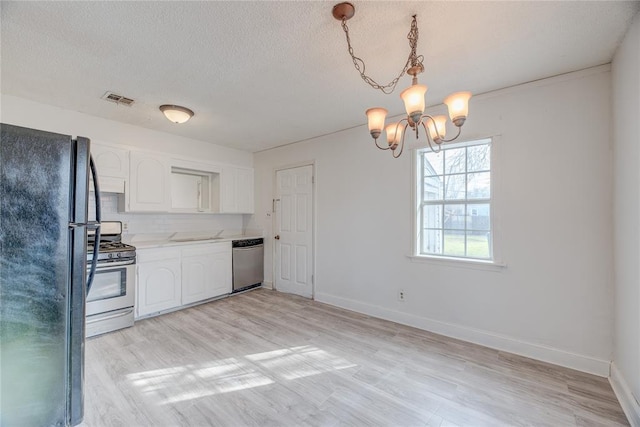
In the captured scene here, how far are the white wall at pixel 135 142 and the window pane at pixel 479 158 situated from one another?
3.63 meters

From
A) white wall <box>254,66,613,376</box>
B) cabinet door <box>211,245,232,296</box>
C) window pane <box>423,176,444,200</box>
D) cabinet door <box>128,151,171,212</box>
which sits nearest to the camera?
white wall <box>254,66,613,376</box>

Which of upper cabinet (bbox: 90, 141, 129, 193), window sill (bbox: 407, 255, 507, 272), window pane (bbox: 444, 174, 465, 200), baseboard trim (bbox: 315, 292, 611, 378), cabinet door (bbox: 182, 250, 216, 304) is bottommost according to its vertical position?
baseboard trim (bbox: 315, 292, 611, 378)

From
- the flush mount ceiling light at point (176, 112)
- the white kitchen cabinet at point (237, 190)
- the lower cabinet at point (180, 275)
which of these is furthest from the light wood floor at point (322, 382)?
the flush mount ceiling light at point (176, 112)

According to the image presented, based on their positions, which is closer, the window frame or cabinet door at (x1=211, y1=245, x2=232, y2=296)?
the window frame

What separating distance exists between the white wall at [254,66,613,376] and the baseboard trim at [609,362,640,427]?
0.46 feet

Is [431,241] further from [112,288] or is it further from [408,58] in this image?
[112,288]

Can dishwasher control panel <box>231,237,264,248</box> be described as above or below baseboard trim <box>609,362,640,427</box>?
above

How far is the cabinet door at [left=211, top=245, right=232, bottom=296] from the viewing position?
4074 millimetres

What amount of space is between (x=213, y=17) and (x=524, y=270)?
3164mm

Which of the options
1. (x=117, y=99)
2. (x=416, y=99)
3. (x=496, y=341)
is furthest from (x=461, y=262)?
(x=117, y=99)

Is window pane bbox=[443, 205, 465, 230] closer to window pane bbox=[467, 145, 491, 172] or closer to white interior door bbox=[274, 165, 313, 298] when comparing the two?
window pane bbox=[467, 145, 491, 172]

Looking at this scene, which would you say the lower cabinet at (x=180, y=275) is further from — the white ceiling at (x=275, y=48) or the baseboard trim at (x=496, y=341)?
the baseboard trim at (x=496, y=341)

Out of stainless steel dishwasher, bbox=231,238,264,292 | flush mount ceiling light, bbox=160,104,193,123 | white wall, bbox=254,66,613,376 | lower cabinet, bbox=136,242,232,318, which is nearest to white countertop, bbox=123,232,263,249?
lower cabinet, bbox=136,242,232,318

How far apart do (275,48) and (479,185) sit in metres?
2.31
